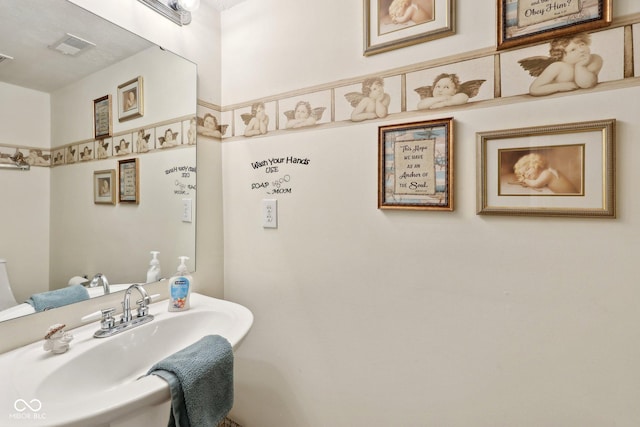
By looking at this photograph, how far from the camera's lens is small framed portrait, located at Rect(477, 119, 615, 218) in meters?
0.81

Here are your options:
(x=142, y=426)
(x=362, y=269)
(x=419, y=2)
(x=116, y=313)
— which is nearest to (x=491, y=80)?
(x=419, y=2)

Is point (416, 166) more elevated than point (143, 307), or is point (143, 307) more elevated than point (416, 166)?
point (416, 166)

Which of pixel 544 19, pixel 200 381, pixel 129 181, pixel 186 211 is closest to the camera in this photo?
pixel 200 381

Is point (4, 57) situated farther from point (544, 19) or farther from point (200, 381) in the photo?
point (544, 19)

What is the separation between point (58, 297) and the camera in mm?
986

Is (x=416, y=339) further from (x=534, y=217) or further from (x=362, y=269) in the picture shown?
(x=534, y=217)

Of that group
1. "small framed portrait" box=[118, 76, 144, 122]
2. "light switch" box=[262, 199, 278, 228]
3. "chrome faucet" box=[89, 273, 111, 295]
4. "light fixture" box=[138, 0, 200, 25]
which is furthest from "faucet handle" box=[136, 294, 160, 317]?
"light fixture" box=[138, 0, 200, 25]

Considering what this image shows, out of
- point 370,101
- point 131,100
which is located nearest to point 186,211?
point 131,100

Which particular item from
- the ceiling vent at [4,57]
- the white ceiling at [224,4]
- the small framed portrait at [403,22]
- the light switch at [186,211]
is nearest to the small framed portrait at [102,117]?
the ceiling vent at [4,57]

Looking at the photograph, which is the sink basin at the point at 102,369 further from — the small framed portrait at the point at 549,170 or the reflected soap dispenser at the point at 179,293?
the small framed portrait at the point at 549,170

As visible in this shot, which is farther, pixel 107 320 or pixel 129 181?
pixel 129 181

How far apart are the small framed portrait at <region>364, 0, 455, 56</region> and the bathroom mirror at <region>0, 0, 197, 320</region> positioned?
0.81 meters

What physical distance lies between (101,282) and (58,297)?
0.13 m

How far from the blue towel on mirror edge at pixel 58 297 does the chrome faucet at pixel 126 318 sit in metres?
0.10
